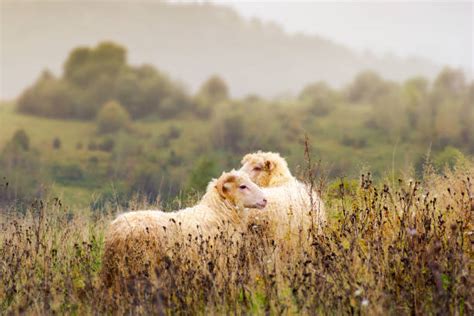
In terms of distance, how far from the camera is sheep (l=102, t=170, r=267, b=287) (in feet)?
23.1

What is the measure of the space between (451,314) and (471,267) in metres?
1.11

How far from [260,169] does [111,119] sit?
107 metres

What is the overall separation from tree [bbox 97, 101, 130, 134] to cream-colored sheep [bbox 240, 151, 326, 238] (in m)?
106

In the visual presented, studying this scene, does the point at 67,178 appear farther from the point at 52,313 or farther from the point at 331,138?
the point at 52,313

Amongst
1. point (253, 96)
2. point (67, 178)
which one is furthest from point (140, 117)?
point (67, 178)

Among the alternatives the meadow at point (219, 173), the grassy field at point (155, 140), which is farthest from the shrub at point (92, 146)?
the grassy field at point (155, 140)

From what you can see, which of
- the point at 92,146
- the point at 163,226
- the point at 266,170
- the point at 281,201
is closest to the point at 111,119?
the point at 92,146

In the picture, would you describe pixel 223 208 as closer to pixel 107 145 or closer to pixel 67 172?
pixel 67 172

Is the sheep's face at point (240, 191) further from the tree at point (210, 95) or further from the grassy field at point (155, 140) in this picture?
the tree at point (210, 95)

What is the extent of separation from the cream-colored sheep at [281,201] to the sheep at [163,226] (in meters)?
0.42

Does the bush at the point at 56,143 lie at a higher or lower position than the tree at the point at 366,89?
lower

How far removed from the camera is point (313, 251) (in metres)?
7.29

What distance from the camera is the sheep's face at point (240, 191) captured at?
27.0 feet

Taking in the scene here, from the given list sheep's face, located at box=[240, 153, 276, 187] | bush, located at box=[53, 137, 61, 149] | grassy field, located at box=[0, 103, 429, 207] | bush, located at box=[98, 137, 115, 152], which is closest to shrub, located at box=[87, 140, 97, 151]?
grassy field, located at box=[0, 103, 429, 207]
